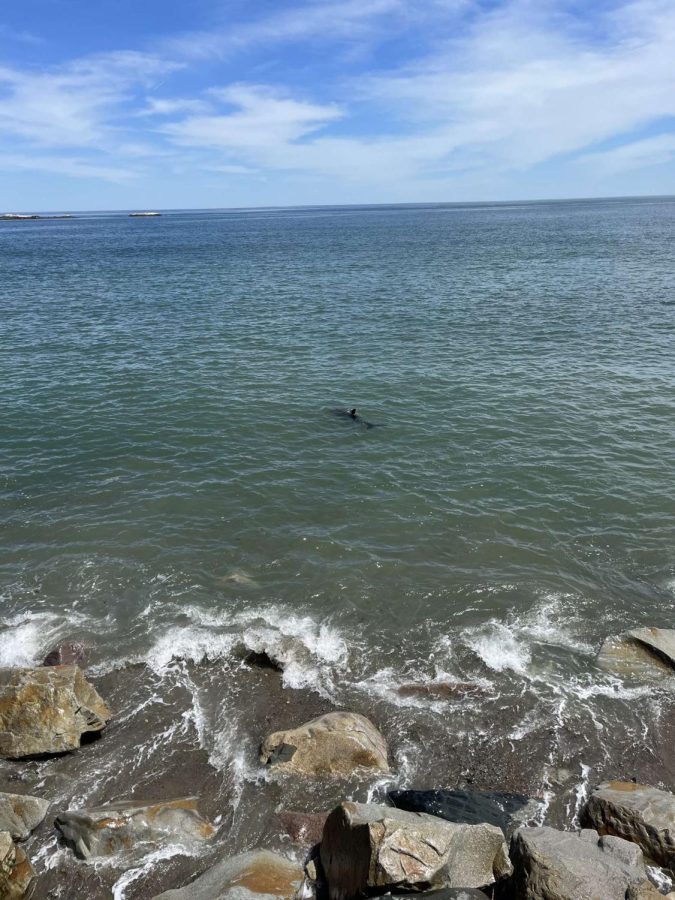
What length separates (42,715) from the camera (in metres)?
14.4

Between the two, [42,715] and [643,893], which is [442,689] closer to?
[643,893]

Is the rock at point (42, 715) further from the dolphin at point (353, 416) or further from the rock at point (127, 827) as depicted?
the dolphin at point (353, 416)

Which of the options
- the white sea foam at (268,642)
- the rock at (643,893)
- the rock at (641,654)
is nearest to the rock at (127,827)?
the white sea foam at (268,642)

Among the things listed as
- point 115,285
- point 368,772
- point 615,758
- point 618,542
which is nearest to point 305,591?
point 368,772

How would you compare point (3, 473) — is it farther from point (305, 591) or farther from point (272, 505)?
point (305, 591)

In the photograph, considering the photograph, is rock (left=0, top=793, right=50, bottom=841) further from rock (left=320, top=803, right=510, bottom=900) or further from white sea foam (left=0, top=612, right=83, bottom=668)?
rock (left=320, top=803, right=510, bottom=900)

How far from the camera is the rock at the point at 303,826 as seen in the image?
12.3 metres

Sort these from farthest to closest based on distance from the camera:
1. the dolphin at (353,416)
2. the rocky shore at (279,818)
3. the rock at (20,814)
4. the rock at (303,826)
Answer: the dolphin at (353,416), the rock at (303,826), the rock at (20,814), the rocky shore at (279,818)

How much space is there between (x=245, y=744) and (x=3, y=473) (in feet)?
63.7

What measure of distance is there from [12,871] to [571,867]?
10.2m

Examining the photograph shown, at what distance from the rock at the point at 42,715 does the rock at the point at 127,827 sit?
219cm

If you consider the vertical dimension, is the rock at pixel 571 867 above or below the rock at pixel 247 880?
above

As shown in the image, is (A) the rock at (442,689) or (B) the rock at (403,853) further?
(A) the rock at (442,689)

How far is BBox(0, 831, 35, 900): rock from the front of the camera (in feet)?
36.0
